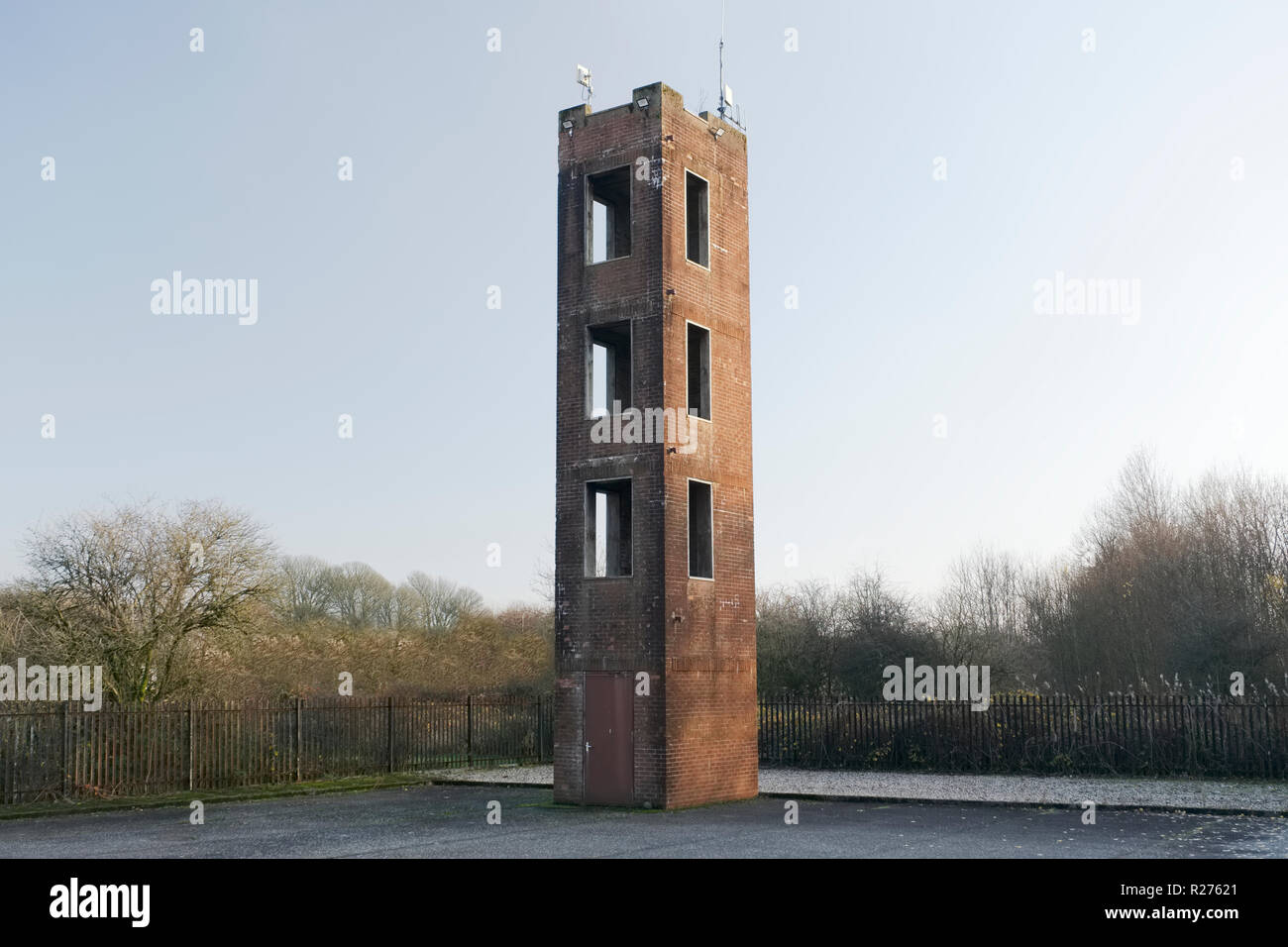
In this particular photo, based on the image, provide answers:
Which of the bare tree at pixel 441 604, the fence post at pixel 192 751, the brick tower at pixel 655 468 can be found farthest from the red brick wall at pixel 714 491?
the bare tree at pixel 441 604

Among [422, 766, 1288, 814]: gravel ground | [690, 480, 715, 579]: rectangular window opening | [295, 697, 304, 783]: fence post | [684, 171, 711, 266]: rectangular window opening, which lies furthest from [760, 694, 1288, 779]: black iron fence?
[684, 171, 711, 266]: rectangular window opening

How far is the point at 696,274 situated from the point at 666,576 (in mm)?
5808

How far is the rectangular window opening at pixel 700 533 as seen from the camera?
2164 centimetres

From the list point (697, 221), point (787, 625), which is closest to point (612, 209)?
point (697, 221)

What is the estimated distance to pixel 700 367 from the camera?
73.4 feet

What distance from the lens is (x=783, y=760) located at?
30016 millimetres

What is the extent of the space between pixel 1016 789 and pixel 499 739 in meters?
13.8

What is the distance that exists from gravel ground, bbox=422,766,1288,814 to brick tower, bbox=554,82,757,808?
2.91 meters

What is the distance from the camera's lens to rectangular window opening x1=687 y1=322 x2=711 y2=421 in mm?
22109

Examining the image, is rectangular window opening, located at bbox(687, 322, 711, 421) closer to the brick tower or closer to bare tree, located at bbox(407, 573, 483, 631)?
the brick tower

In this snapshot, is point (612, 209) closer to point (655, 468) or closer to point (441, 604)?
point (655, 468)

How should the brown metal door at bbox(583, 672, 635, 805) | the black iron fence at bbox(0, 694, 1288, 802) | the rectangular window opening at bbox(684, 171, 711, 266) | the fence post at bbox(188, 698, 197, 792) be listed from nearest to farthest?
1. the brown metal door at bbox(583, 672, 635, 805)
2. the black iron fence at bbox(0, 694, 1288, 802)
3. the rectangular window opening at bbox(684, 171, 711, 266)
4. the fence post at bbox(188, 698, 197, 792)
